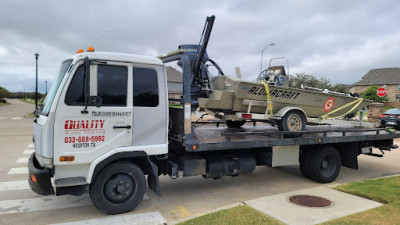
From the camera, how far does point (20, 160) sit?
31.0ft

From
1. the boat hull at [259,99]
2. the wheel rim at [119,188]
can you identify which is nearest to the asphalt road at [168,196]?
the wheel rim at [119,188]

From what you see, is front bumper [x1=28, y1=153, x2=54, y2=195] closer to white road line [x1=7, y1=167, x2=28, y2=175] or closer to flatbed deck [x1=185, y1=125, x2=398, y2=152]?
flatbed deck [x1=185, y1=125, x2=398, y2=152]

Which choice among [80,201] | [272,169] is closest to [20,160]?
[80,201]

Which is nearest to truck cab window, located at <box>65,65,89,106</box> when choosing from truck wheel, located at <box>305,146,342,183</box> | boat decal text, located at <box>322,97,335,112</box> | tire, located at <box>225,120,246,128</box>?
tire, located at <box>225,120,246,128</box>

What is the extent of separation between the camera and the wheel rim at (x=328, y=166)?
759 cm

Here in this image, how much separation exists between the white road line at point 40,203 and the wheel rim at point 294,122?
184 inches

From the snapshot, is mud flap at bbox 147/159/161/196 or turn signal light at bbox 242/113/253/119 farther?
turn signal light at bbox 242/113/253/119

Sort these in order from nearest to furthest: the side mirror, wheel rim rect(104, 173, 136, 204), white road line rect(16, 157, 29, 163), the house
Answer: the side mirror, wheel rim rect(104, 173, 136, 204), white road line rect(16, 157, 29, 163), the house

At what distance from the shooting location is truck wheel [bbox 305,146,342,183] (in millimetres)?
7467

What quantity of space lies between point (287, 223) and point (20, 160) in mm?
8033

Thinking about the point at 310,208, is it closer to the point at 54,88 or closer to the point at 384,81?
the point at 54,88

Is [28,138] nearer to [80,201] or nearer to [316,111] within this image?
[80,201]

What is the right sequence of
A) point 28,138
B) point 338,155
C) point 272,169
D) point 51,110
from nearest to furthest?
1. point 51,110
2. point 338,155
3. point 272,169
4. point 28,138

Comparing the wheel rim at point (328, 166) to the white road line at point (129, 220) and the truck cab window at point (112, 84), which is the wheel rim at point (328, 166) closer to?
the white road line at point (129, 220)
